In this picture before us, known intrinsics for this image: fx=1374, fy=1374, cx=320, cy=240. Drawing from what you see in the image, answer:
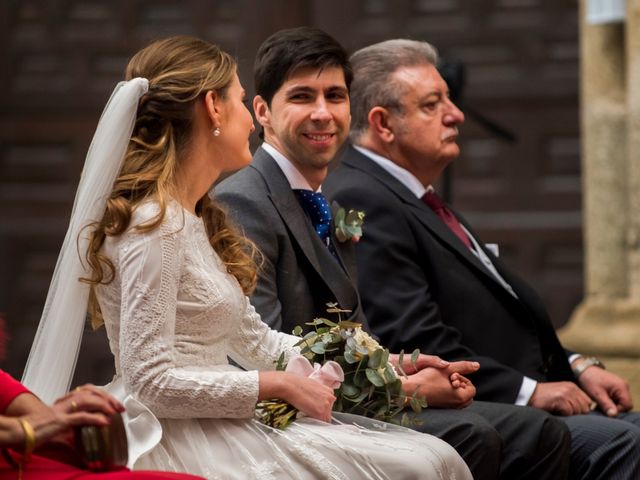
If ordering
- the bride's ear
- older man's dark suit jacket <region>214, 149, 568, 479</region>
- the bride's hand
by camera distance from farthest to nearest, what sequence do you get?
older man's dark suit jacket <region>214, 149, 568, 479</region>, the bride's ear, the bride's hand

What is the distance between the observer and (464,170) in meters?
7.81

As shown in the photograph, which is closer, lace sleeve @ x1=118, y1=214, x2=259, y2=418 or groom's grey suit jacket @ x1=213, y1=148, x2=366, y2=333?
lace sleeve @ x1=118, y1=214, x2=259, y2=418

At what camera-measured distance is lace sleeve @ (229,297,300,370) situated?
3545 millimetres

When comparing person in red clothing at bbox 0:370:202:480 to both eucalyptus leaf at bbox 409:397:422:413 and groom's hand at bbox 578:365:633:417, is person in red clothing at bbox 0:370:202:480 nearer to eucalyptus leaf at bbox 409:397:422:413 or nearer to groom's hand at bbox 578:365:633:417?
eucalyptus leaf at bbox 409:397:422:413

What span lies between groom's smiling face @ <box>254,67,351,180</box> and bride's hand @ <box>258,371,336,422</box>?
1.07 m

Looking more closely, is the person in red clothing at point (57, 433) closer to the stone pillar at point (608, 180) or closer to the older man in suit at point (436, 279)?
the older man in suit at point (436, 279)

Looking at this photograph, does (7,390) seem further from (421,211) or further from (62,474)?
(421,211)

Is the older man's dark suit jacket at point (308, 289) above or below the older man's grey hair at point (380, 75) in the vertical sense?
below

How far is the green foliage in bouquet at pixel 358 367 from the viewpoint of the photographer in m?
3.50

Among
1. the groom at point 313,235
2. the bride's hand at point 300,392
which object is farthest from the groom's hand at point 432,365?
the bride's hand at point 300,392

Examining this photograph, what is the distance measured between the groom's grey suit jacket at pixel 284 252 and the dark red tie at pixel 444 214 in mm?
758

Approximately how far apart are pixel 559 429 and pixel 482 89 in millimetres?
3937

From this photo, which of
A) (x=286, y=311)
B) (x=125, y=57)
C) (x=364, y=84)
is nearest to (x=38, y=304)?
(x=125, y=57)

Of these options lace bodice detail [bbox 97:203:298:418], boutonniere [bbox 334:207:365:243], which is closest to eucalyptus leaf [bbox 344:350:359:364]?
lace bodice detail [bbox 97:203:298:418]
